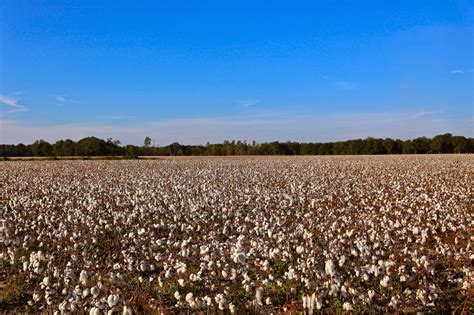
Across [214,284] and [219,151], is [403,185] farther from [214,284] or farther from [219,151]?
[219,151]

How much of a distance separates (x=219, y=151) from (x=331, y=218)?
110m

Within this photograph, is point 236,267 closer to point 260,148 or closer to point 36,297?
point 36,297

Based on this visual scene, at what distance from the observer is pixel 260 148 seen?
387 feet

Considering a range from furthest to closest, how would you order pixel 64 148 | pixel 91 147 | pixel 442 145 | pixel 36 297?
pixel 64 148 < pixel 91 147 < pixel 442 145 < pixel 36 297

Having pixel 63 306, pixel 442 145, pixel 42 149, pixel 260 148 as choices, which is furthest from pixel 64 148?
pixel 63 306

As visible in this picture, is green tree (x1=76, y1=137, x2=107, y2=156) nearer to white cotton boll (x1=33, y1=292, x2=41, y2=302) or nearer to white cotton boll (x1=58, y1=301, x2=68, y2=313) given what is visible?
white cotton boll (x1=33, y1=292, x2=41, y2=302)

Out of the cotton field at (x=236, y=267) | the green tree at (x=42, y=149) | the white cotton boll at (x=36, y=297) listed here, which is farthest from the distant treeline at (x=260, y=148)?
the white cotton boll at (x=36, y=297)

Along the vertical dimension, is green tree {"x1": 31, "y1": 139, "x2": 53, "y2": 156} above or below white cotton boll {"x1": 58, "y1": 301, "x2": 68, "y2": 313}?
above

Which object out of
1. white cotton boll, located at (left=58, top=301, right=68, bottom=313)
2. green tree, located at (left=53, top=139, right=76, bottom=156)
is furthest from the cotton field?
green tree, located at (left=53, top=139, right=76, bottom=156)

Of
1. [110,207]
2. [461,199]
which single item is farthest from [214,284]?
[461,199]

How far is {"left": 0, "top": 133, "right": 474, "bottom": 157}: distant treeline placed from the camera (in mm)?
102500

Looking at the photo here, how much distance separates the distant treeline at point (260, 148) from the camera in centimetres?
10250

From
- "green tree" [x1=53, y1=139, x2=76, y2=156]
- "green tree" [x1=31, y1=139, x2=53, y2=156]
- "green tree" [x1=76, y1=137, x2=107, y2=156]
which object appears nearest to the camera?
"green tree" [x1=76, y1=137, x2=107, y2=156]

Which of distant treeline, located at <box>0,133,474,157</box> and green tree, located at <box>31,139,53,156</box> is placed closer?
distant treeline, located at <box>0,133,474,157</box>
